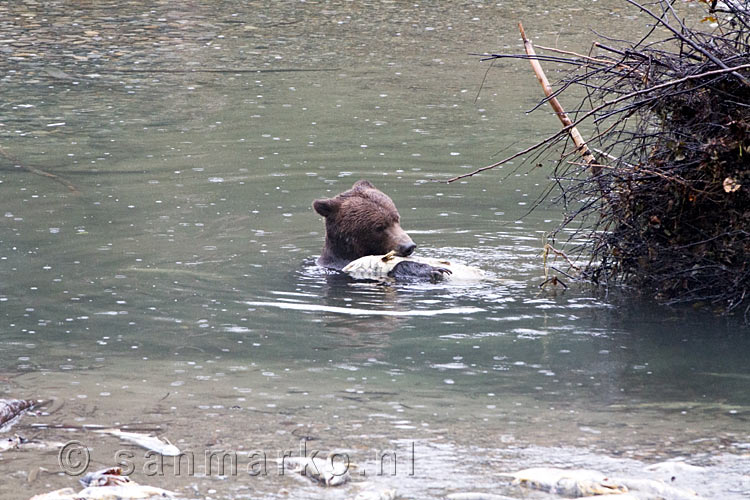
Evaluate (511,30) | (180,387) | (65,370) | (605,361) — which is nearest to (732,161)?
(605,361)

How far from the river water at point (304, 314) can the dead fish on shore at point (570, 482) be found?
123mm

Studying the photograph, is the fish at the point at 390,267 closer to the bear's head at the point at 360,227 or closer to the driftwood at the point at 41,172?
the bear's head at the point at 360,227

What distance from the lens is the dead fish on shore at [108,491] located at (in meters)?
4.53

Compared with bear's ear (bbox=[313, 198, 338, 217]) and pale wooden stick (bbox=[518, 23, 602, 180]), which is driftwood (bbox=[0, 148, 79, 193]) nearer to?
bear's ear (bbox=[313, 198, 338, 217])

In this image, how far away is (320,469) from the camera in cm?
487

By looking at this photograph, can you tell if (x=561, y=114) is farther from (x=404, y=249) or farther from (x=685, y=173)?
(x=404, y=249)

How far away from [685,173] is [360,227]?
272 centimetres

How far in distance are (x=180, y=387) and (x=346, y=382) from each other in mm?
923

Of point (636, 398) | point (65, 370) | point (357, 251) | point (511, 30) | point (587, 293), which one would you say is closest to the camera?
point (636, 398)

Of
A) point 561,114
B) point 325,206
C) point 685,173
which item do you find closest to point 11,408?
point 325,206

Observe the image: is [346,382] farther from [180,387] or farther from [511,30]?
[511,30]

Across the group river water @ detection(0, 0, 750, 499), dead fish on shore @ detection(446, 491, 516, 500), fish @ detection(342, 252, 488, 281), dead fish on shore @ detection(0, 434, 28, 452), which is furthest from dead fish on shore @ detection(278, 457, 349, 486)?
fish @ detection(342, 252, 488, 281)

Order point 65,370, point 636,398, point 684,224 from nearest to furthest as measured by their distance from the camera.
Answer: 1. point 636,398
2. point 65,370
3. point 684,224

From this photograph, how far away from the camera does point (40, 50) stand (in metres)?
19.2
